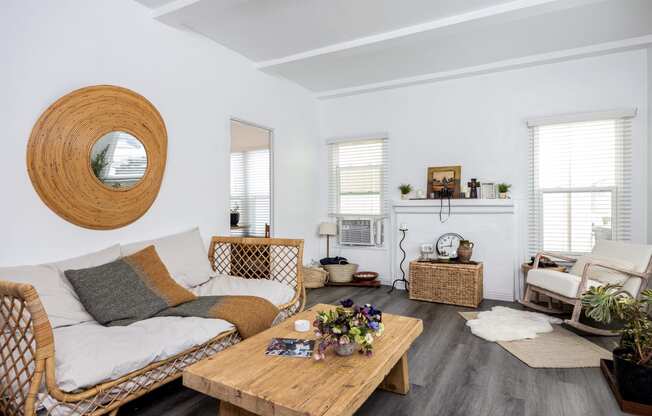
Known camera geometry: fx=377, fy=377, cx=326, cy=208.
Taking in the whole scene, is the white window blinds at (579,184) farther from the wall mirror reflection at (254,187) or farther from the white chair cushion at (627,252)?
the wall mirror reflection at (254,187)

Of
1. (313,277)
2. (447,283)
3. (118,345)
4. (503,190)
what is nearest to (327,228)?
(313,277)

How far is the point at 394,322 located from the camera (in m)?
2.38

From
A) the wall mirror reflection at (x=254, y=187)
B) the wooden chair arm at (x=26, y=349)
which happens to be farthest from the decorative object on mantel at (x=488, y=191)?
the wooden chair arm at (x=26, y=349)

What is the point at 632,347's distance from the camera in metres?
2.17

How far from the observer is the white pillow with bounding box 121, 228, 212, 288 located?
9.84 feet

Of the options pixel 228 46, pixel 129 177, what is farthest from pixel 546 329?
pixel 228 46

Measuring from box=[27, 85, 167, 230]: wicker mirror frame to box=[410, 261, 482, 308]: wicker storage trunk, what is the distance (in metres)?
2.95

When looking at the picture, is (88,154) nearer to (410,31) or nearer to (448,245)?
(410,31)

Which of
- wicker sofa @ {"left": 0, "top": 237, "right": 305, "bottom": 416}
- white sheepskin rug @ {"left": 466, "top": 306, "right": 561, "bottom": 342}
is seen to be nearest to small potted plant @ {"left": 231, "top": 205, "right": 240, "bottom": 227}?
wicker sofa @ {"left": 0, "top": 237, "right": 305, "bottom": 416}

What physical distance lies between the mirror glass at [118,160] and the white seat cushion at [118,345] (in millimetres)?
1165

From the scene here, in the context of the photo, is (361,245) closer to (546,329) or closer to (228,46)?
(546,329)

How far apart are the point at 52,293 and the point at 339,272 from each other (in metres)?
3.45

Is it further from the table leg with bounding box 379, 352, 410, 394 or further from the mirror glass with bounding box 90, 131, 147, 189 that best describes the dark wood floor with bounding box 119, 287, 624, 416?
the mirror glass with bounding box 90, 131, 147, 189

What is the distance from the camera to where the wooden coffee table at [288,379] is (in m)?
1.46
